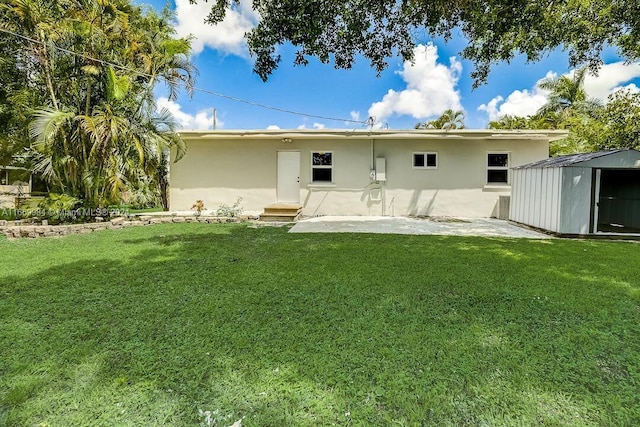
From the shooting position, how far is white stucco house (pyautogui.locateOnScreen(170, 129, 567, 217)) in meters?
11.7

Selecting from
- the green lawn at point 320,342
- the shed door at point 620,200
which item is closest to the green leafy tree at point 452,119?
the shed door at point 620,200

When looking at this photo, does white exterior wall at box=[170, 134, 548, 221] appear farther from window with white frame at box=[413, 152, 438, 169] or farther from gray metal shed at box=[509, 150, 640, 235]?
gray metal shed at box=[509, 150, 640, 235]

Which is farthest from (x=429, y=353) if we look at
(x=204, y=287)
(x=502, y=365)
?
(x=204, y=287)

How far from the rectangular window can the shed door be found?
8.09m

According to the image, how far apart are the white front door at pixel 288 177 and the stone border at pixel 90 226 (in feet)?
7.65

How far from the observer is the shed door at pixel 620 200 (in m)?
9.86

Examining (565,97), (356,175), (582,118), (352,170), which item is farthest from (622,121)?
(565,97)

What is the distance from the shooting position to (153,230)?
846cm

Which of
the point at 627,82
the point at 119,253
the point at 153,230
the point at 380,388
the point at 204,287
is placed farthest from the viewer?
the point at 627,82

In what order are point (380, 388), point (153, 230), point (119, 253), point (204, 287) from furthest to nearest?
point (153, 230) < point (119, 253) < point (204, 287) < point (380, 388)

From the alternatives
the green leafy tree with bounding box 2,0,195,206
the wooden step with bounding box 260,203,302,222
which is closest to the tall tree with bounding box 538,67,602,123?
the wooden step with bounding box 260,203,302,222

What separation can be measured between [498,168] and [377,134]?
4400 millimetres

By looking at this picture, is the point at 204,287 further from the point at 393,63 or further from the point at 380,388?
the point at 393,63

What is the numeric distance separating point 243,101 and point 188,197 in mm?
4860
